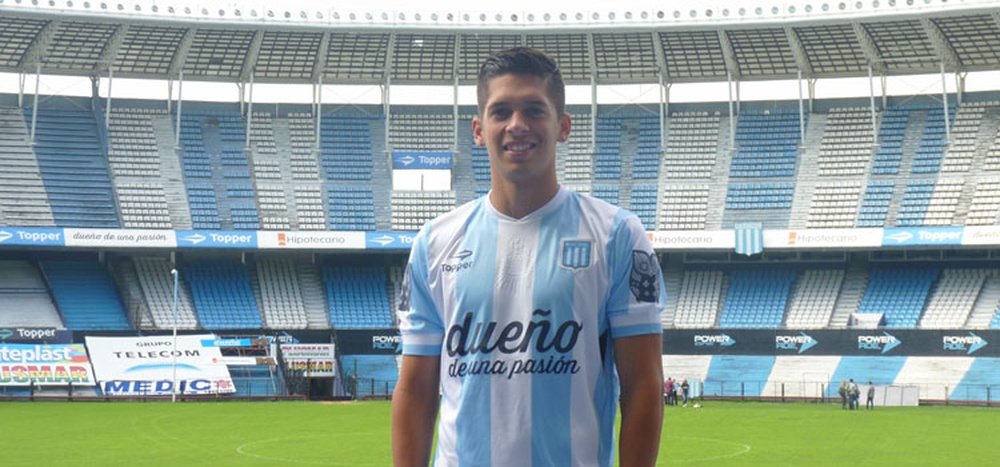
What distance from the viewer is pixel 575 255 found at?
3693 millimetres

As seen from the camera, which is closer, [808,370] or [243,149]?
[808,370]

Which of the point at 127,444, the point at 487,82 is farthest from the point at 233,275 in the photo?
the point at 487,82

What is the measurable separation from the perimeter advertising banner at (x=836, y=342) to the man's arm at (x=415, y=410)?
4650cm

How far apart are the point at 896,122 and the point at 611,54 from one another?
1413 cm

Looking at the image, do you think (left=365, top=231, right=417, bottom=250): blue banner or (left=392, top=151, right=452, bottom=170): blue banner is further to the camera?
(left=392, top=151, right=452, bottom=170): blue banner

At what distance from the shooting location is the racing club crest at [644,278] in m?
3.72

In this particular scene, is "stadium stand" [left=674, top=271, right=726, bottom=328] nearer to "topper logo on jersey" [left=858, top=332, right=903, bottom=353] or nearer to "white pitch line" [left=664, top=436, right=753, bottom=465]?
"topper logo on jersey" [left=858, top=332, right=903, bottom=353]

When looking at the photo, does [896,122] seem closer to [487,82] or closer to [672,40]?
[672,40]

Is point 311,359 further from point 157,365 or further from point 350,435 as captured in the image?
point 350,435

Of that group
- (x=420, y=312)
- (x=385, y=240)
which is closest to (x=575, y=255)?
(x=420, y=312)

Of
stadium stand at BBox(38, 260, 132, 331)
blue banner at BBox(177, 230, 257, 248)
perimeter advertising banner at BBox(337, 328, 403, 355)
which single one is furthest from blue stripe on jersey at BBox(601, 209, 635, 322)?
blue banner at BBox(177, 230, 257, 248)

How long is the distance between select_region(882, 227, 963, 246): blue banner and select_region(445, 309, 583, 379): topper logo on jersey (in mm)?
48734

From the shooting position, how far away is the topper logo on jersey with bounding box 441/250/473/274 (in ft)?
12.4

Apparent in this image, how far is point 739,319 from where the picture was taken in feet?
167
